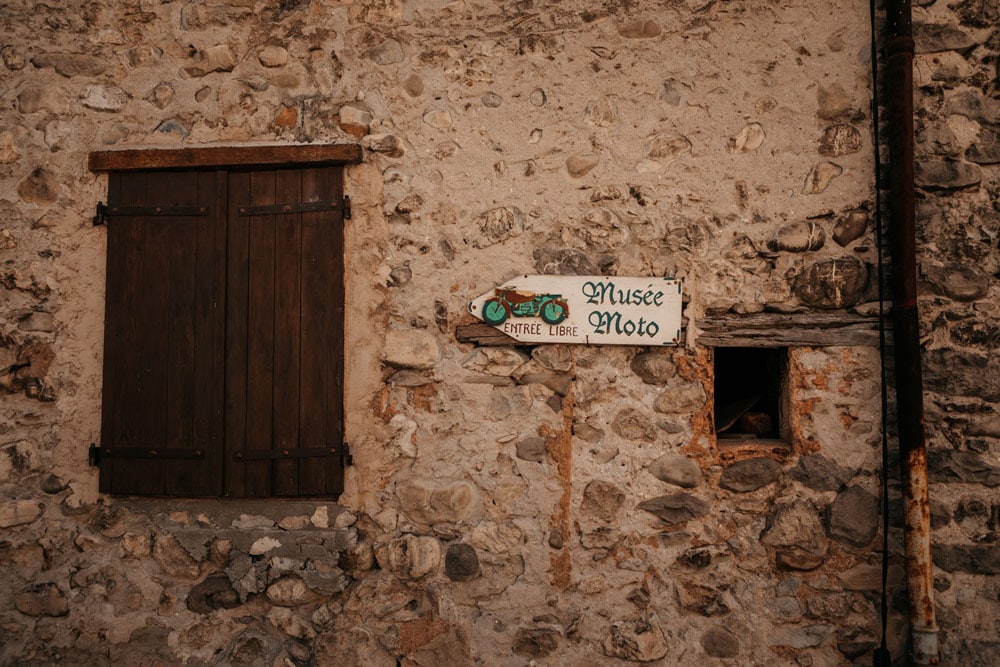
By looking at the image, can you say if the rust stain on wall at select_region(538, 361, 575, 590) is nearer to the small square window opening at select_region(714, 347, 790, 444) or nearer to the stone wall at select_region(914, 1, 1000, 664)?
the small square window opening at select_region(714, 347, 790, 444)

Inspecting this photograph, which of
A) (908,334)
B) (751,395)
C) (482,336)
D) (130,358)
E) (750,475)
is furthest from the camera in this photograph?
(751,395)

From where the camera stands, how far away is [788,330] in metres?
2.96

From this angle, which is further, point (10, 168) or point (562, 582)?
point (10, 168)

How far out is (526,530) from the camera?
9.86 feet

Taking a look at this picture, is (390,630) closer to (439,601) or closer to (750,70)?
(439,601)

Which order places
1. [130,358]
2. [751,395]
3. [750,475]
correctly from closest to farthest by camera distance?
[750,475], [130,358], [751,395]

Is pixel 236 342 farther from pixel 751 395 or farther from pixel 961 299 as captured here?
pixel 961 299

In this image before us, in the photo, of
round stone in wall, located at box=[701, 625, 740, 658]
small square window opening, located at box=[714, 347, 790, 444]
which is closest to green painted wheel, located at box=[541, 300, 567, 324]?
small square window opening, located at box=[714, 347, 790, 444]

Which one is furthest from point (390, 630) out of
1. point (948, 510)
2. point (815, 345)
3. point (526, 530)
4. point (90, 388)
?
point (948, 510)

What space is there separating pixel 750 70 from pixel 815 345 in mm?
1272

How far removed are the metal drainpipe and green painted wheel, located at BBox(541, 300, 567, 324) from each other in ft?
4.66

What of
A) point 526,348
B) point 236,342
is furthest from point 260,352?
point 526,348

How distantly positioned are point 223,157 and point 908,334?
3.16 metres

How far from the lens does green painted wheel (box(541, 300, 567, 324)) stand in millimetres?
3004
